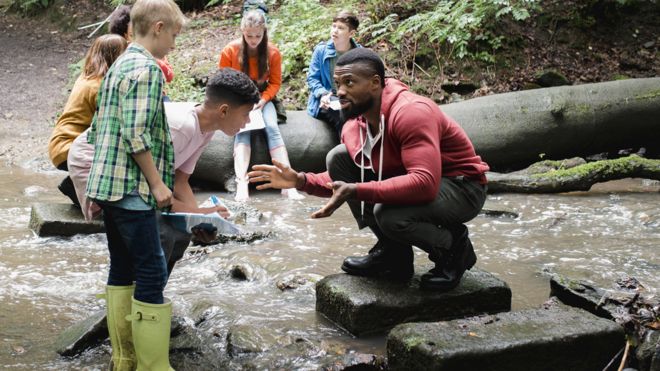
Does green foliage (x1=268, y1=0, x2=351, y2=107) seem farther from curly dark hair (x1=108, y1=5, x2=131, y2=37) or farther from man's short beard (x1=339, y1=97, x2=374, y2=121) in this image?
man's short beard (x1=339, y1=97, x2=374, y2=121)

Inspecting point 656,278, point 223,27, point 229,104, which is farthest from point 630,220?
point 223,27

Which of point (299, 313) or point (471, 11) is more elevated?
point (471, 11)

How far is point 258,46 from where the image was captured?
7.59 m

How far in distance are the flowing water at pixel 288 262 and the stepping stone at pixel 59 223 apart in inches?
3.2

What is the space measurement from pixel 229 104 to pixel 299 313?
139 cm

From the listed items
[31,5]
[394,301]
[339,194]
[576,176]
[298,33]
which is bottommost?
[394,301]

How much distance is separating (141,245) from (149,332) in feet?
1.33

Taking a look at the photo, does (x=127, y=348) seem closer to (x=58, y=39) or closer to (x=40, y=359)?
(x=40, y=359)

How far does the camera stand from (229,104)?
346 centimetres

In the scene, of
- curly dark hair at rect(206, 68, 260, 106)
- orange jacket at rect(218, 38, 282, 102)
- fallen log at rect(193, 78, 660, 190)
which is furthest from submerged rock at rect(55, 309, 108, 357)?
orange jacket at rect(218, 38, 282, 102)

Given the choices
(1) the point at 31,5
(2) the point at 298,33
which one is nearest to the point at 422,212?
(2) the point at 298,33

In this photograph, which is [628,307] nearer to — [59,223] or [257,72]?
[59,223]

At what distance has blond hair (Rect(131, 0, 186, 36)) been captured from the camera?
3111 mm

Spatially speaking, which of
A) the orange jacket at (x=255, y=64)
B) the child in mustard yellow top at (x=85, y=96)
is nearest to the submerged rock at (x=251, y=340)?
the child in mustard yellow top at (x=85, y=96)
